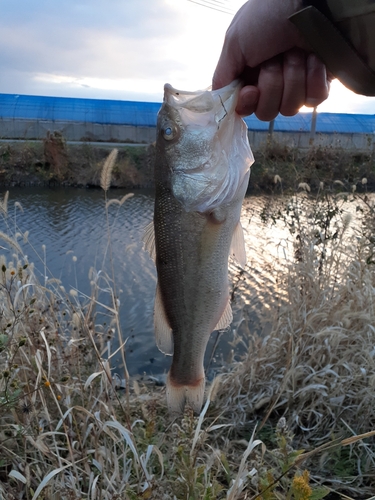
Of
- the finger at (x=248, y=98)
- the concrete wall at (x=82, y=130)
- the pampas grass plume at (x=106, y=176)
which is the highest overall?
the concrete wall at (x=82, y=130)

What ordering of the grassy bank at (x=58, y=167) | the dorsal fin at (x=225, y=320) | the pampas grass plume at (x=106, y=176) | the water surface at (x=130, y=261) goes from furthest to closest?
the grassy bank at (x=58, y=167), the water surface at (x=130, y=261), the pampas grass plume at (x=106, y=176), the dorsal fin at (x=225, y=320)

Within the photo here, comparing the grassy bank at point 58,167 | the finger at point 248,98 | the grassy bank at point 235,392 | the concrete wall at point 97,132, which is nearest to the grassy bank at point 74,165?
the grassy bank at point 58,167

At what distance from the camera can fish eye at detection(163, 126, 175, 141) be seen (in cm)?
209

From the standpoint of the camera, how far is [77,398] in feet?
10.6

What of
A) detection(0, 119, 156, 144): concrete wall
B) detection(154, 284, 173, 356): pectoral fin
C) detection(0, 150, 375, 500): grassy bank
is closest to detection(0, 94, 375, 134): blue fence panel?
detection(0, 119, 156, 144): concrete wall

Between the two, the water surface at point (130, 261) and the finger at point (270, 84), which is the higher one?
the finger at point (270, 84)

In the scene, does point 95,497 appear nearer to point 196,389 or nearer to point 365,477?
point 196,389

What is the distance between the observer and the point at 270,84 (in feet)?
6.23

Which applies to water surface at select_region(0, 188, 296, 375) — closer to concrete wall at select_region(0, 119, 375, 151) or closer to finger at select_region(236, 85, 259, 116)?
finger at select_region(236, 85, 259, 116)

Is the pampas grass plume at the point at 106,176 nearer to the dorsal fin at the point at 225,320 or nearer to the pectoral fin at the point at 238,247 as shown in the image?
the pectoral fin at the point at 238,247

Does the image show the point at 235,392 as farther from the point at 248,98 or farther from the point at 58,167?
the point at 58,167

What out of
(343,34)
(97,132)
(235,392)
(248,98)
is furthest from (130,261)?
(97,132)

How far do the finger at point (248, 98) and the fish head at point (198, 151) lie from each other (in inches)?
2.4

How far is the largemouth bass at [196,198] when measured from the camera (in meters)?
2.04
